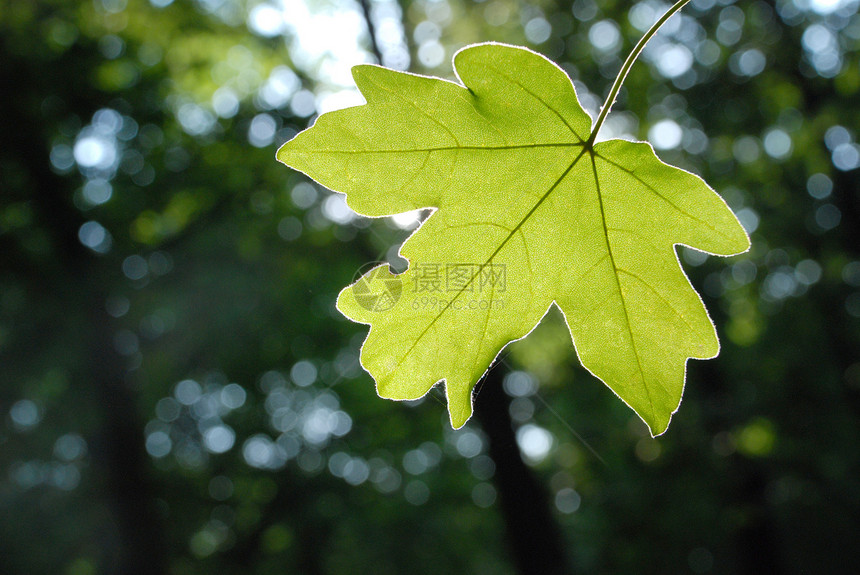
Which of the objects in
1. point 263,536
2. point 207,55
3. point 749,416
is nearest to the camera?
point 207,55

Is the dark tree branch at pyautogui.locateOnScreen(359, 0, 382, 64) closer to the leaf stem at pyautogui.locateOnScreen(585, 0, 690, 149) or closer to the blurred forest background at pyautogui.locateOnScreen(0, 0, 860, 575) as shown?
the blurred forest background at pyautogui.locateOnScreen(0, 0, 860, 575)

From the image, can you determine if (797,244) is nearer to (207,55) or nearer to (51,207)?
(207,55)

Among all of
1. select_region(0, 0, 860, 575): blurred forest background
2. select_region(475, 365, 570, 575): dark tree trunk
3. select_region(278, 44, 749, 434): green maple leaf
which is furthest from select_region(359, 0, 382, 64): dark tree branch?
select_region(475, 365, 570, 575): dark tree trunk

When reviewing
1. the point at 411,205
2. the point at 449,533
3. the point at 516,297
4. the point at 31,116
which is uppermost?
the point at 411,205

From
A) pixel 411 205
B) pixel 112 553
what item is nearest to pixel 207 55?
pixel 112 553

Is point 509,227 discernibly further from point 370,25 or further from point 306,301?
point 306,301

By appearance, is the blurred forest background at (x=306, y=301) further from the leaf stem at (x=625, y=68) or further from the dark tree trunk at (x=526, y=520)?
the leaf stem at (x=625, y=68)
